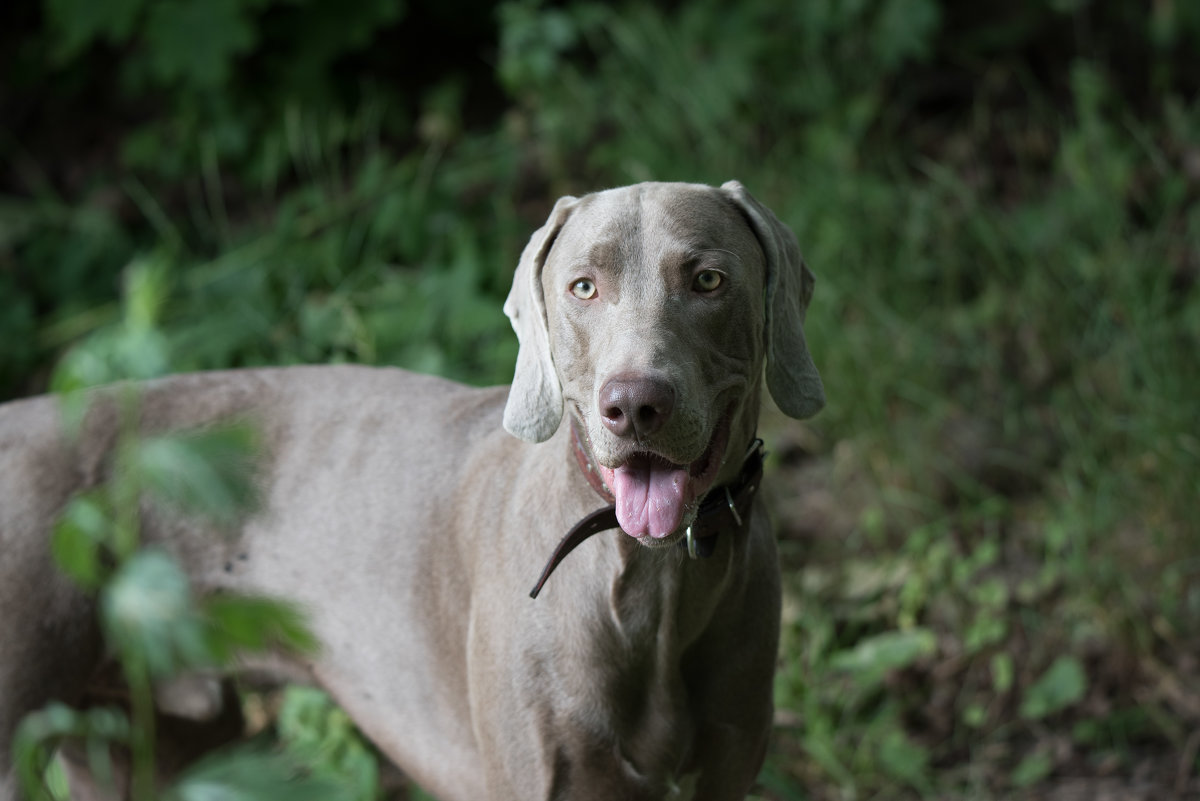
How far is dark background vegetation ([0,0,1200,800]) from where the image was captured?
153 inches

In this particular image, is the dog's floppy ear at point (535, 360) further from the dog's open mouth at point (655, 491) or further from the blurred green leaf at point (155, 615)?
the blurred green leaf at point (155, 615)

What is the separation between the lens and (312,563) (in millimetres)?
2807

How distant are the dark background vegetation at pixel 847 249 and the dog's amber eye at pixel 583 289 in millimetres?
1721

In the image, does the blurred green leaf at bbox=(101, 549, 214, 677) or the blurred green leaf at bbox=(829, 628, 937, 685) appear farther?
the blurred green leaf at bbox=(829, 628, 937, 685)

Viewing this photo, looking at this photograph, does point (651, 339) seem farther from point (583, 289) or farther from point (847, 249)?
point (847, 249)

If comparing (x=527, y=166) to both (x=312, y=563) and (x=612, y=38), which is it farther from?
(x=312, y=563)

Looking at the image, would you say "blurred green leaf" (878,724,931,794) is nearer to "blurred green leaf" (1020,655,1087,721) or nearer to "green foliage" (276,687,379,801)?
"blurred green leaf" (1020,655,1087,721)

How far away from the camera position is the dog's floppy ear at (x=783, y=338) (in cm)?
231

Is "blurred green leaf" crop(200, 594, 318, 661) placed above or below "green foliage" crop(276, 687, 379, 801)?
above

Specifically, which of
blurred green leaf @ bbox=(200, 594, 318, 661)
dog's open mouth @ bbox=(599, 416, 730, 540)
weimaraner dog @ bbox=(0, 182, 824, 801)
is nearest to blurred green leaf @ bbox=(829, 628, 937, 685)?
weimaraner dog @ bbox=(0, 182, 824, 801)

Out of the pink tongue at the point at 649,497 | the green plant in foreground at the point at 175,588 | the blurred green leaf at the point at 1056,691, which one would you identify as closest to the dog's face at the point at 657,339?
the pink tongue at the point at 649,497

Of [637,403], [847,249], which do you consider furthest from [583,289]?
[847,249]

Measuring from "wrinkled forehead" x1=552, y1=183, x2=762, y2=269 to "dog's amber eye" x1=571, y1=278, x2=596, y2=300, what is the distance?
1.4 inches

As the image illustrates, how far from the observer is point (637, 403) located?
6.47 feet
